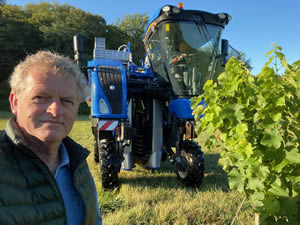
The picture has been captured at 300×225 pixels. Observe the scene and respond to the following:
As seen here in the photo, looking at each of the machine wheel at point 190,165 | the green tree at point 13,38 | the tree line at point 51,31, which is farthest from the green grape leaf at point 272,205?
the green tree at point 13,38

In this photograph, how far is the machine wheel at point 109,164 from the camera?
3.03 metres

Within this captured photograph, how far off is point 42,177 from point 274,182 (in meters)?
1.11

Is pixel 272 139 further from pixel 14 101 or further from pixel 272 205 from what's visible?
pixel 14 101

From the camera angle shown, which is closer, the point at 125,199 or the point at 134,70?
the point at 125,199

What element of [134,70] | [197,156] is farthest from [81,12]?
[197,156]

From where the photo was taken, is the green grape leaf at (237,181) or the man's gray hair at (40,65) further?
the green grape leaf at (237,181)

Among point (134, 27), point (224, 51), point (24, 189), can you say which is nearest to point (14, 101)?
point (24, 189)

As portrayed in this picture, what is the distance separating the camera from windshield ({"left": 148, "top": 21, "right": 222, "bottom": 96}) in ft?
11.9

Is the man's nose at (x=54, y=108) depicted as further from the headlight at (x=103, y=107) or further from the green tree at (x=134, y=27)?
the green tree at (x=134, y=27)

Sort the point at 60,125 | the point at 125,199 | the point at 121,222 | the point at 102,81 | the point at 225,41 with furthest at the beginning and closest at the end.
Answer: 1. the point at 225,41
2. the point at 102,81
3. the point at 125,199
4. the point at 121,222
5. the point at 60,125

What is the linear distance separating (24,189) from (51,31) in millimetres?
27454

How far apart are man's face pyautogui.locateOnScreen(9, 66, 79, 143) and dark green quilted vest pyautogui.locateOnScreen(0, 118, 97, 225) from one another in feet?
0.28

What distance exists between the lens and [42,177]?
0.97 metres

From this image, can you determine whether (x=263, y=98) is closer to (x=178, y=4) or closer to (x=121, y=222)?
(x=121, y=222)
